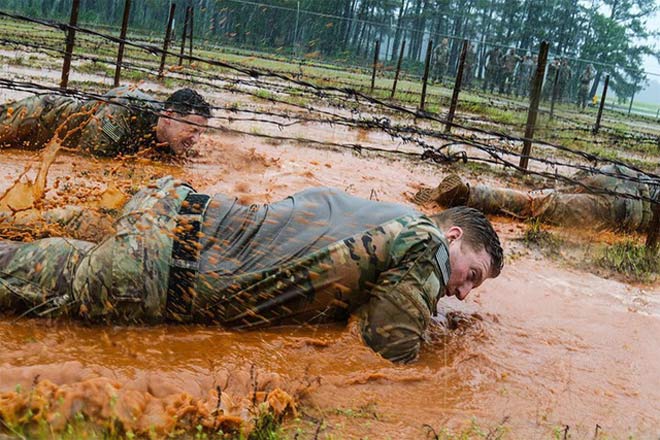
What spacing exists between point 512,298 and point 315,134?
7.57 meters

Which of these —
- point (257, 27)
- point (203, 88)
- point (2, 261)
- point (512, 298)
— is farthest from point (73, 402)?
point (257, 27)

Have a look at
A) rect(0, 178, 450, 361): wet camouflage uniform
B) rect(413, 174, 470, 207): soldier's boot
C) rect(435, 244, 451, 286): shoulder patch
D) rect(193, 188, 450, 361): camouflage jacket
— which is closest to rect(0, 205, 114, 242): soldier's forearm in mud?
rect(0, 178, 450, 361): wet camouflage uniform

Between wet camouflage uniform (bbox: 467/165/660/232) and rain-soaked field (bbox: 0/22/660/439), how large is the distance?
195 centimetres

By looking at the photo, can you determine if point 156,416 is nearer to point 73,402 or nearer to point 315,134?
point 73,402

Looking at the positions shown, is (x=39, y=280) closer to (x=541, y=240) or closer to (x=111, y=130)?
(x=111, y=130)

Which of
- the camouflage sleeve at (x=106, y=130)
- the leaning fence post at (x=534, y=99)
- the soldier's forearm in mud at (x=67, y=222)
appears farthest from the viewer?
the leaning fence post at (x=534, y=99)

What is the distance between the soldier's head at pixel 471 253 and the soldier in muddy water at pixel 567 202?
142 inches

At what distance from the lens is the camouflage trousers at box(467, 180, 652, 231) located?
745 cm

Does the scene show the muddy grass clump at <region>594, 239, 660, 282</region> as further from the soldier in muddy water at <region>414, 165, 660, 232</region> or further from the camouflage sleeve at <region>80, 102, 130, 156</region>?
the camouflage sleeve at <region>80, 102, 130, 156</region>

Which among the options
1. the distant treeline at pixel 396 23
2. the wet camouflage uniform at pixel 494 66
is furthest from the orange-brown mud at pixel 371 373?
the wet camouflage uniform at pixel 494 66

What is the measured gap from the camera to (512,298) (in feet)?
16.9

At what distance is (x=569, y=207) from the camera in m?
7.47

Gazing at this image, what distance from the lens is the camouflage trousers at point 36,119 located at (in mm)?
7195

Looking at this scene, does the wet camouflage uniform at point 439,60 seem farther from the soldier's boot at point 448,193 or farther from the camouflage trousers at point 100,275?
the camouflage trousers at point 100,275
